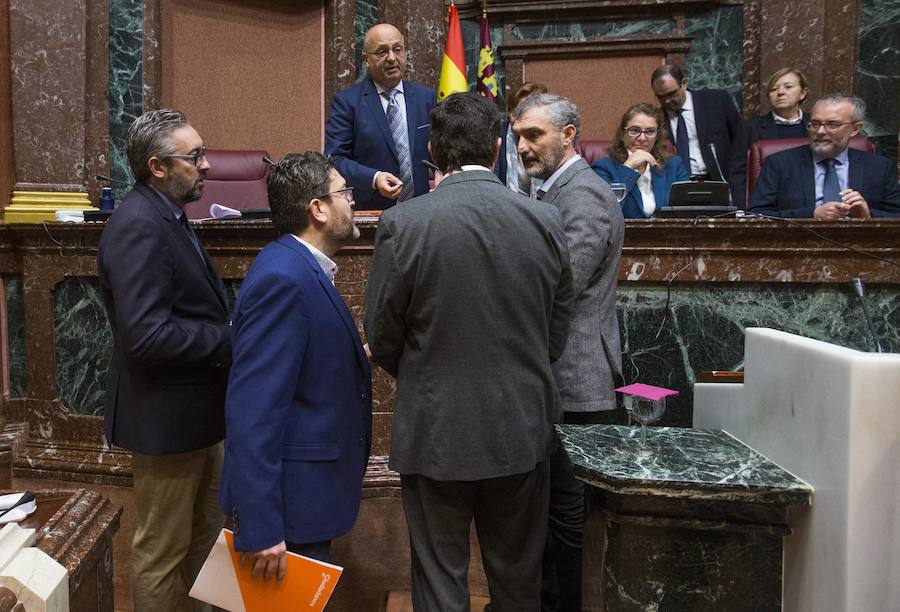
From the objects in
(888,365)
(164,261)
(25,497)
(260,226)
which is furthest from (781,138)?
(25,497)

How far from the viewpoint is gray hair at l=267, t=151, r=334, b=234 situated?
5.56 ft

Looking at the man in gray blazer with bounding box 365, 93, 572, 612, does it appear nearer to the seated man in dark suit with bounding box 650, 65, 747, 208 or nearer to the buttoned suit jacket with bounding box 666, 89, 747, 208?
the seated man in dark suit with bounding box 650, 65, 747, 208

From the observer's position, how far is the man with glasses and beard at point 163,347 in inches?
74.0

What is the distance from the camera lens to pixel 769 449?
5.30ft

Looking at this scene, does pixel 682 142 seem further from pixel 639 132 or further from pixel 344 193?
pixel 344 193

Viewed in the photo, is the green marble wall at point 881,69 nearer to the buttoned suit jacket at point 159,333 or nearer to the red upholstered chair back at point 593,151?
the red upholstered chair back at point 593,151

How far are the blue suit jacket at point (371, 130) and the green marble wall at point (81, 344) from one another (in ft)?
3.89

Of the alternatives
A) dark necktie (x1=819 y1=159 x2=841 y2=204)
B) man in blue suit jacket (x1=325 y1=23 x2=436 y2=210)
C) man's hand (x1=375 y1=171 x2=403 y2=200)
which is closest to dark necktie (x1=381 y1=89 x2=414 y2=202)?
man in blue suit jacket (x1=325 y1=23 x2=436 y2=210)

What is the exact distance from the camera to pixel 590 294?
2.07 meters

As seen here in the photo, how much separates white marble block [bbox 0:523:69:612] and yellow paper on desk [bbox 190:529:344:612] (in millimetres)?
525

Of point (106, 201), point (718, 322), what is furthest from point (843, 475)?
point (106, 201)

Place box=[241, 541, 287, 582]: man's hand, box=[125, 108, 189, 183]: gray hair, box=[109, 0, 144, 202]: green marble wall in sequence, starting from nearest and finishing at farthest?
1. box=[241, 541, 287, 582]: man's hand
2. box=[125, 108, 189, 183]: gray hair
3. box=[109, 0, 144, 202]: green marble wall

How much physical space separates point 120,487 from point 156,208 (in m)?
1.39

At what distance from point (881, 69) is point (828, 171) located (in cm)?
Answer: 213
